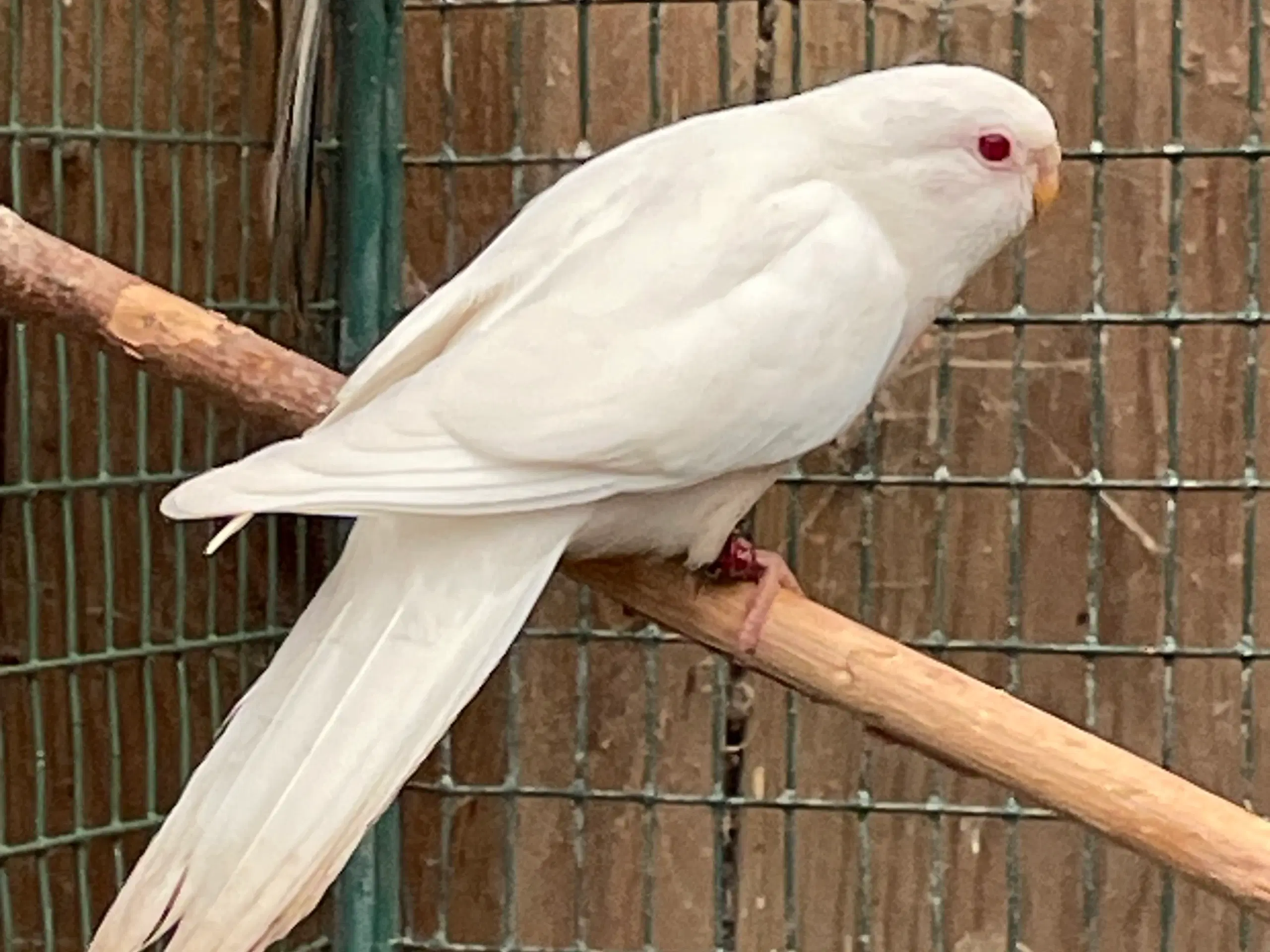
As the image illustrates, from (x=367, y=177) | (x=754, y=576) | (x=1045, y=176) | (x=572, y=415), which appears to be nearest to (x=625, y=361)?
(x=572, y=415)

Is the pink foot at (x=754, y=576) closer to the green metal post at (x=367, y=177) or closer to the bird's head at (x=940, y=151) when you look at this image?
the bird's head at (x=940, y=151)

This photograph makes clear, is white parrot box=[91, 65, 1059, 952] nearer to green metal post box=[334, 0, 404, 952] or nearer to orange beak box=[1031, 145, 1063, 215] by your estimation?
orange beak box=[1031, 145, 1063, 215]

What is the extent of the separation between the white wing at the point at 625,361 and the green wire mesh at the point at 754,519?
26cm

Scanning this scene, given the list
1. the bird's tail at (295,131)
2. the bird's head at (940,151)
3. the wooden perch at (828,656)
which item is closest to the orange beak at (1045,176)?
the bird's head at (940,151)

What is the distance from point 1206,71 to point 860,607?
1.33ft

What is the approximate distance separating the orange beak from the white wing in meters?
0.10

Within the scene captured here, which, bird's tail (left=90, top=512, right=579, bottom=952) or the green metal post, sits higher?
the green metal post

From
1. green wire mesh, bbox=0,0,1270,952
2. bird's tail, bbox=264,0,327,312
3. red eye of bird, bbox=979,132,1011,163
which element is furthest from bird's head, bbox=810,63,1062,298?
bird's tail, bbox=264,0,327,312

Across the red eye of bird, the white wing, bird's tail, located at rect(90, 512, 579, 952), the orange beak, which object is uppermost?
the red eye of bird

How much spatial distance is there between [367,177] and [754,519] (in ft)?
1.14

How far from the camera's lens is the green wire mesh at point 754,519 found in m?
0.96

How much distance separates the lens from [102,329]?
2.55ft

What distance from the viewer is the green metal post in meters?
1.06

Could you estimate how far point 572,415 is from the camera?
0.72m
